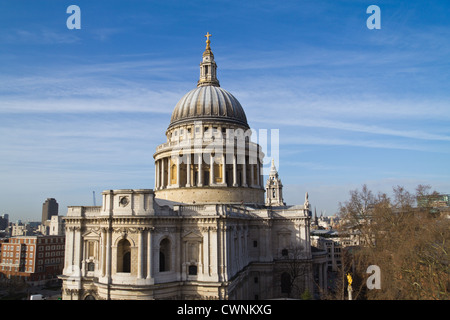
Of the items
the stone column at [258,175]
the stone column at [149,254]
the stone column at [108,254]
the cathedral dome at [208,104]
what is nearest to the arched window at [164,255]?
the stone column at [149,254]

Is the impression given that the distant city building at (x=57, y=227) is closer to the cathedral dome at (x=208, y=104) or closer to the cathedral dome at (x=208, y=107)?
the cathedral dome at (x=208, y=104)

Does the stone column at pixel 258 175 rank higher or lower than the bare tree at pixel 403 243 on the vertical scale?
higher

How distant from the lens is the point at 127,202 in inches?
1535

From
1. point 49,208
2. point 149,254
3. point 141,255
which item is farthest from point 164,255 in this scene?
point 49,208

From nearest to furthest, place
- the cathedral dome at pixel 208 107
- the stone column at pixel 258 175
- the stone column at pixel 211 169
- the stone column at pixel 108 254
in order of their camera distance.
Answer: the stone column at pixel 108 254 < the stone column at pixel 211 169 < the cathedral dome at pixel 208 107 < the stone column at pixel 258 175

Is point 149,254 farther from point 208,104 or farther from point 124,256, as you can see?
point 208,104

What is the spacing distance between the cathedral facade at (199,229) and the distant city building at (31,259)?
1855 inches

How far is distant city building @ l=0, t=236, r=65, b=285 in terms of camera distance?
282ft

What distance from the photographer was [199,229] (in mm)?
40219

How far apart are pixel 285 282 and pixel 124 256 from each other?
2617cm

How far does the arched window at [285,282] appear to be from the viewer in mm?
54094
